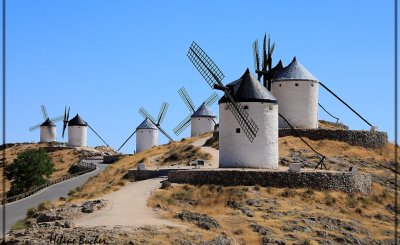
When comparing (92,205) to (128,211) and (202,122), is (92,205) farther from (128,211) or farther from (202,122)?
(202,122)

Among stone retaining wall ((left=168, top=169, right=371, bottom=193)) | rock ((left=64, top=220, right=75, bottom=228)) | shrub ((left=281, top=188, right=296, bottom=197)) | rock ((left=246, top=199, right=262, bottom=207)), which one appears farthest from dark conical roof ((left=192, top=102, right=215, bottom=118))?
rock ((left=64, top=220, right=75, bottom=228))

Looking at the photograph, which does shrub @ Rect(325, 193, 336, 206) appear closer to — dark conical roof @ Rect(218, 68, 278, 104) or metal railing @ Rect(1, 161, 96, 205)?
dark conical roof @ Rect(218, 68, 278, 104)

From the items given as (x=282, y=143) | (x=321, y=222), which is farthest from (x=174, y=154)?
(x=321, y=222)

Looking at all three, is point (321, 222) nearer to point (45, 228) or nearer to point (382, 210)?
point (382, 210)

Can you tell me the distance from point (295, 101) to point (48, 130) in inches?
2167

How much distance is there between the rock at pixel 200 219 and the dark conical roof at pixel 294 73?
23133 millimetres

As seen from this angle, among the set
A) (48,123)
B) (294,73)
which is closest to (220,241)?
(294,73)

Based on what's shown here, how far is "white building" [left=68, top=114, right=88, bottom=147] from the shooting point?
91.9 m

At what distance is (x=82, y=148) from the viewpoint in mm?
91188

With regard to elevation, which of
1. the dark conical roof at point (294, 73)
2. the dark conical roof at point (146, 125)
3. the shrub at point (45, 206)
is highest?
the dark conical roof at point (294, 73)

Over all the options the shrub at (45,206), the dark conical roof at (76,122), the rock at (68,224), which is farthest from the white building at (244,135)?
the dark conical roof at (76,122)

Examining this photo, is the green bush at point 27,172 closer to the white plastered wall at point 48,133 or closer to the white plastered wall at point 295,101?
the white plastered wall at point 295,101

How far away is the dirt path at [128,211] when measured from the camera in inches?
1212

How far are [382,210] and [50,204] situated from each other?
17720mm
